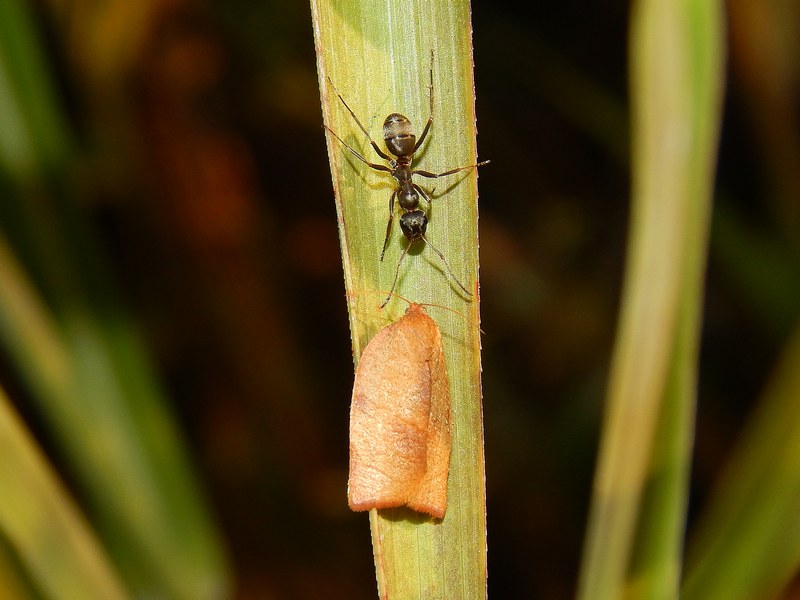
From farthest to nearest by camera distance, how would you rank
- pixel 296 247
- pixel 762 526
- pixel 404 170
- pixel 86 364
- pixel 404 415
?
pixel 296 247 < pixel 86 364 < pixel 404 170 < pixel 762 526 < pixel 404 415

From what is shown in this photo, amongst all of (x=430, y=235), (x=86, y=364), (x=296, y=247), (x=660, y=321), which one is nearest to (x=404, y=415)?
(x=430, y=235)

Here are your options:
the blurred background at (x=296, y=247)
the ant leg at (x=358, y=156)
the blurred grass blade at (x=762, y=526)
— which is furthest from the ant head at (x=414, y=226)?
the blurred background at (x=296, y=247)

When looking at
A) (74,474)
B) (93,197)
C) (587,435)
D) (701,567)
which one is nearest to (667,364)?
(701,567)

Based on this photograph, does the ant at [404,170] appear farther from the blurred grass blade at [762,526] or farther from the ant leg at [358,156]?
the blurred grass blade at [762,526]

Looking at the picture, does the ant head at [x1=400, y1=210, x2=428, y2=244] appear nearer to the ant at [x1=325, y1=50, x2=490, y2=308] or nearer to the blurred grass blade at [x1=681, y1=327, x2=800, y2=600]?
the ant at [x1=325, y1=50, x2=490, y2=308]

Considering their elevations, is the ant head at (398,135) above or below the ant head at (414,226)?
above

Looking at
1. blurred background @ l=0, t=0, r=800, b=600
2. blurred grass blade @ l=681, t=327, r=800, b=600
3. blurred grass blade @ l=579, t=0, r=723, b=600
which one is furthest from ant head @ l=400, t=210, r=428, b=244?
blurred background @ l=0, t=0, r=800, b=600

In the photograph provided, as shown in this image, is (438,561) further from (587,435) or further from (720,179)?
(720,179)

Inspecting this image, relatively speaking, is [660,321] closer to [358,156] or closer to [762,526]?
[762,526]
